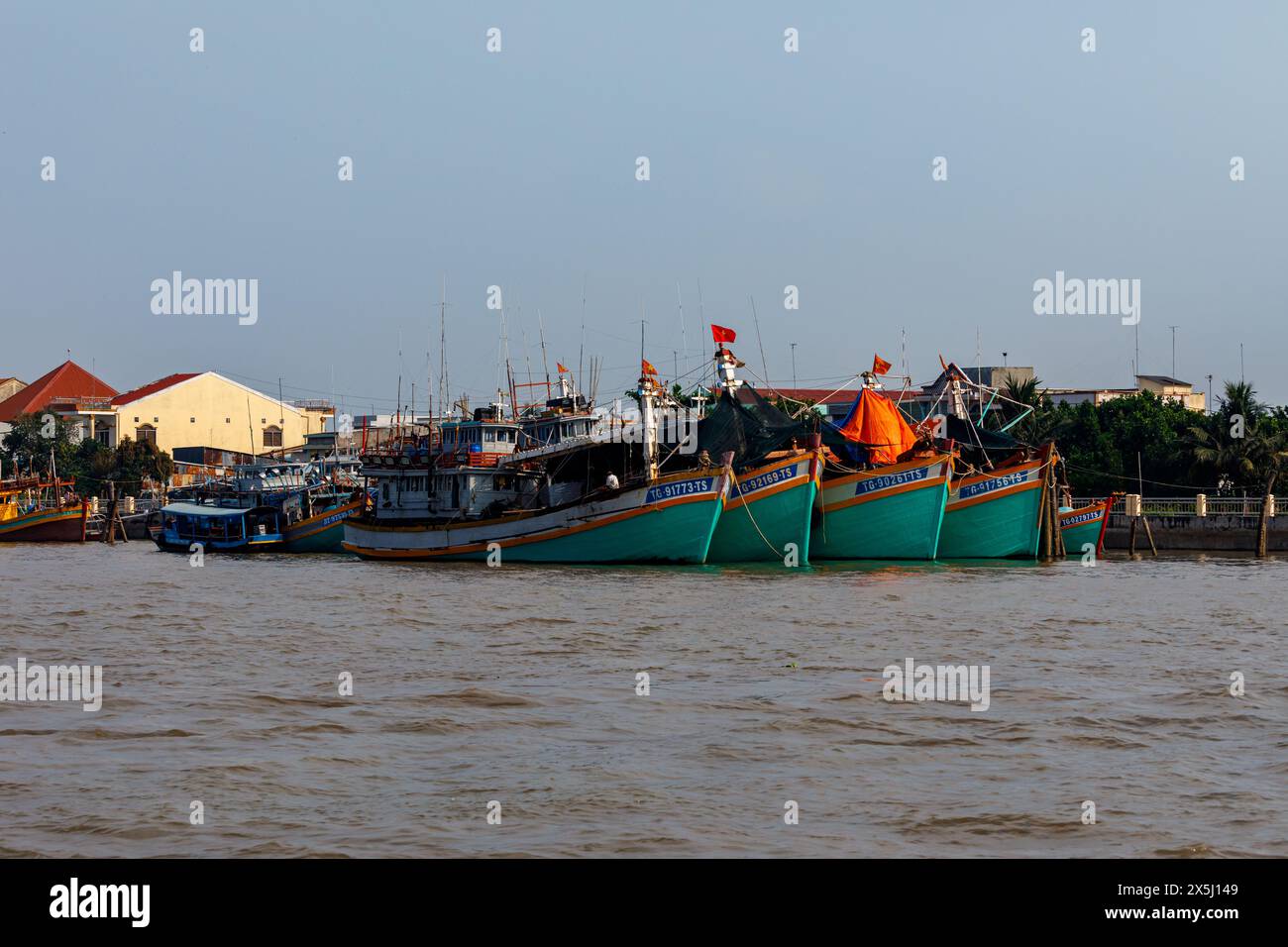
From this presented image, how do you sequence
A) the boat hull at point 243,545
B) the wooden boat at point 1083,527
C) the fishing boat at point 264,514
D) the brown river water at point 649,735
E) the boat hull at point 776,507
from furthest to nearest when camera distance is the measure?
the fishing boat at point 264,514, the boat hull at point 243,545, the wooden boat at point 1083,527, the boat hull at point 776,507, the brown river water at point 649,735

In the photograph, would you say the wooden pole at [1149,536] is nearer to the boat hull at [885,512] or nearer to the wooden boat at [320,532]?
the boat hull at [885,512]

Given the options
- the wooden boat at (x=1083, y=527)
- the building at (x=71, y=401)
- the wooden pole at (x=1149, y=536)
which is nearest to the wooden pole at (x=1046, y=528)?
the wooden boat at (x=1083, y=527)

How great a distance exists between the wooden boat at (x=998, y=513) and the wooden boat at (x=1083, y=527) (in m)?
6.55

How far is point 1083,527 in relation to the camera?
5275 centimetres

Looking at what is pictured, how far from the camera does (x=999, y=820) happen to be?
1059 cm

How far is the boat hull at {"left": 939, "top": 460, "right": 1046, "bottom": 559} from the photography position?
46250 millimetres

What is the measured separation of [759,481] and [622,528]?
4.34 meters

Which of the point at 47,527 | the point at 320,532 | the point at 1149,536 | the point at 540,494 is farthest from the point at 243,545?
the point at 1149,536

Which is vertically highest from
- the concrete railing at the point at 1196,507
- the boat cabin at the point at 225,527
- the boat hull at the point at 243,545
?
the concrete railing at the point at 1196,507

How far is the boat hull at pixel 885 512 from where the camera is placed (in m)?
44.2

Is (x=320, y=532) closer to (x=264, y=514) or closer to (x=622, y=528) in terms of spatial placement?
(x=264, y=514)

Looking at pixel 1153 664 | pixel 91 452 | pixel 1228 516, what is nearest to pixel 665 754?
pixel 1153 664
